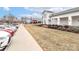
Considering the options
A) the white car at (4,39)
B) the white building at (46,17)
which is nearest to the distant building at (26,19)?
the white building at (46,17)

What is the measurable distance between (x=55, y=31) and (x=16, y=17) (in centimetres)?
95

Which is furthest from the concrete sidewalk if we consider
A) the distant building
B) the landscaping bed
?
the landscaping bed

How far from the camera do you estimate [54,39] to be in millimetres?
3713

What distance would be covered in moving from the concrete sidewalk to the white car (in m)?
0.09

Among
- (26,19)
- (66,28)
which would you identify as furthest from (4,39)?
(66,28)

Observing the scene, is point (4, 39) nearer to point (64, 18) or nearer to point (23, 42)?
point (23, 42)

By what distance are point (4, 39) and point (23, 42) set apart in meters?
0.42

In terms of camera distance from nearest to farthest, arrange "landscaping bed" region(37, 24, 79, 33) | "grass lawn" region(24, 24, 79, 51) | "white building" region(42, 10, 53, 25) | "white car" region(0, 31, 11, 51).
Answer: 1. "white car" region(0, 31, 11, 51)
2. "grass lawn" region(24, 24, 79, 51)
3. "landscaping bed" region(37, 24, 79, 33)
4. "white building" region(42, 10, 53, 25)

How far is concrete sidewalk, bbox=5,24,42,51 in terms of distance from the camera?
3544 mm

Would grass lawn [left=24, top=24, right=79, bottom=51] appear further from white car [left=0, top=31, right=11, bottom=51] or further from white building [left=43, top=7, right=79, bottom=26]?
white car [left=0, top=31, right=11, bottom=51]

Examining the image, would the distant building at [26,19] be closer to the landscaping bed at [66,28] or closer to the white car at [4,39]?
the landscaping bed at [66,28]
